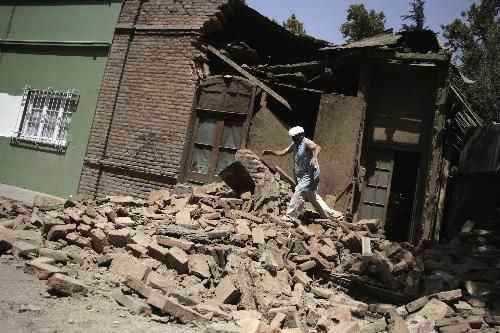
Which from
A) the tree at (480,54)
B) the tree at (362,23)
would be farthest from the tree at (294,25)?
the tree at (480,54)

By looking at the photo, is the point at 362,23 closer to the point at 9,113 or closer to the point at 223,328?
the point at 9,113

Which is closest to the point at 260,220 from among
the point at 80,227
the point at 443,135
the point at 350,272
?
the point at 350,272

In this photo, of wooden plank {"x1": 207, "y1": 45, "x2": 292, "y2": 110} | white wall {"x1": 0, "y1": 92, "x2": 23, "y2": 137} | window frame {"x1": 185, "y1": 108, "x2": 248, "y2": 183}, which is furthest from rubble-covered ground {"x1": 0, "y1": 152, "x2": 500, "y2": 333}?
white wall {"x1": 0, "y1": 92, "x2": 23, "y2": 137}

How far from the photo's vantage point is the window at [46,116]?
9.22 meters

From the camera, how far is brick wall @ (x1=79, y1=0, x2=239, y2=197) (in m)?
8.32

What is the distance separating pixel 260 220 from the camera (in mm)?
5746

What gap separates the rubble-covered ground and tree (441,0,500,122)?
13130 mm

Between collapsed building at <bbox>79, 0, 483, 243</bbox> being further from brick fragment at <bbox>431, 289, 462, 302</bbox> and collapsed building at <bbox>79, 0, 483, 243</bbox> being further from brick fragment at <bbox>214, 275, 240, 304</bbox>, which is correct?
brick fragment at <bbox>214, 275, 240, 304</bbox>

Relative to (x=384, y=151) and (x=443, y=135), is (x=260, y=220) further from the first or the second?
(x=443, y=135)

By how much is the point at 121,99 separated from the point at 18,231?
5.06m

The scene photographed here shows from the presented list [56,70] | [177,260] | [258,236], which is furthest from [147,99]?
[177,260]

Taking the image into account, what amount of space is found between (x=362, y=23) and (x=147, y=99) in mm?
17705

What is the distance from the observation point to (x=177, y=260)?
13.3 feet

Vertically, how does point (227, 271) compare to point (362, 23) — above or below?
below
